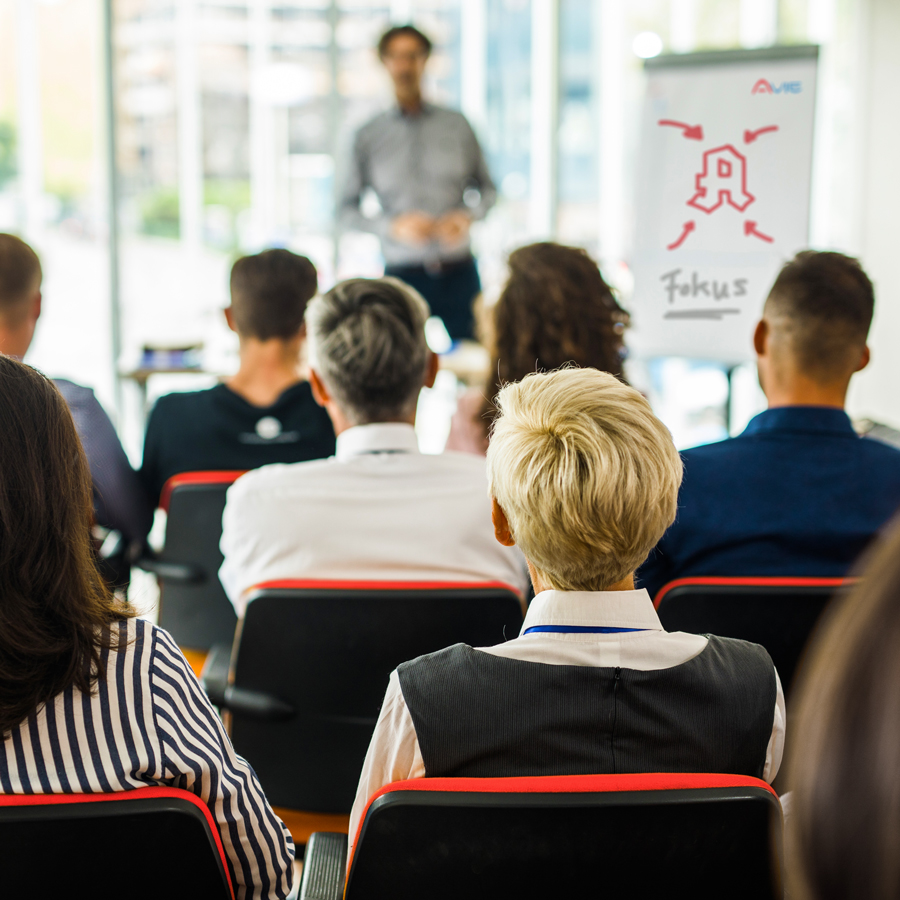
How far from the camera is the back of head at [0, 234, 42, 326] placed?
260 centimetres

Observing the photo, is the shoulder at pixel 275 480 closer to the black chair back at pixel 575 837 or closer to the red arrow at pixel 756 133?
the black chair back at pixel 575 837

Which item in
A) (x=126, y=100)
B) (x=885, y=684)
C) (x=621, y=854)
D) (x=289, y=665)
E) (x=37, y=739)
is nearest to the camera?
(x=885, y=684)

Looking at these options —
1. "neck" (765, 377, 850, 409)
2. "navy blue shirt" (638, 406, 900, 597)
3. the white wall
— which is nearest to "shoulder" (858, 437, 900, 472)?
"navy blue shirt" (638, 406, 900, 597)

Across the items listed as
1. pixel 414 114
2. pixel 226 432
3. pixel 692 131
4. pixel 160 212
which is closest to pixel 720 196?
pixel 692 131

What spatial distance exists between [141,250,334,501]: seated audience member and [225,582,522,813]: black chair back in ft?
3.19

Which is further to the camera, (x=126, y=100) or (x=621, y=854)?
(x=126, y=100)

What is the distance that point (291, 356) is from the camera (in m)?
2.74

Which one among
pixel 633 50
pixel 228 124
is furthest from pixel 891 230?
pixel 228 124

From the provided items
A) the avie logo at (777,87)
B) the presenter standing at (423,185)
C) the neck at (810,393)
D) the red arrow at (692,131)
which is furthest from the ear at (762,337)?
the presenter standing at (423,185)

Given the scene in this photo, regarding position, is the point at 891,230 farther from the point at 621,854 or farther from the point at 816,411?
the point at 621,854

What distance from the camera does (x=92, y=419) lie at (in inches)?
99.0

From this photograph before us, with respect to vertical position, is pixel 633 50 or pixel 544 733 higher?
pixel 633 50

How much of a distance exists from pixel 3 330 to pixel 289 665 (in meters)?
1.49

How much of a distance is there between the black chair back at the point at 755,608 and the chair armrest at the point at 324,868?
2.12ft
